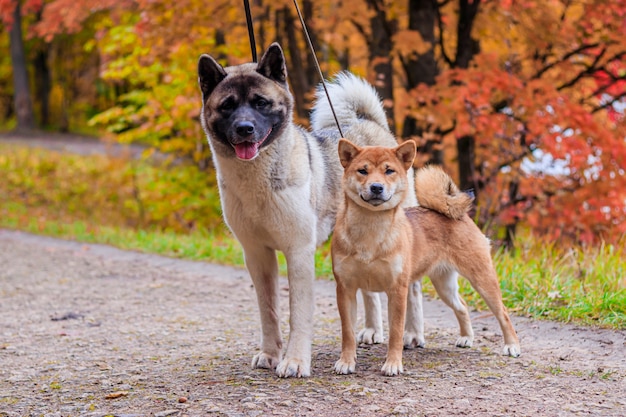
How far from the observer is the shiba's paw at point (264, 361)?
4.30 meters

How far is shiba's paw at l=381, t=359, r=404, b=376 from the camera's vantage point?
12.9 ft

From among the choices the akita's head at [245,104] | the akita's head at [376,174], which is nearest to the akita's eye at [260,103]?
the akita's head at [245,104]

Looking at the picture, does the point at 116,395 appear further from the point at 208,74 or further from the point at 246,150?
the point at 208,74

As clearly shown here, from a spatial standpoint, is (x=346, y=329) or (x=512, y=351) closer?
(x=346, y=329)

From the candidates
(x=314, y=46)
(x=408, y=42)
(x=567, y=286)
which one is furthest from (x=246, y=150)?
(x=314, y=46)

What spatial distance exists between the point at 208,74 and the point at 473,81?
16.7 feet

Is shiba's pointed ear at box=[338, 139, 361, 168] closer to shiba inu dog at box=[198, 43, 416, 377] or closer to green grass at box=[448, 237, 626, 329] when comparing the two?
shiba inu dog at box=[198, 43, 416, 377]

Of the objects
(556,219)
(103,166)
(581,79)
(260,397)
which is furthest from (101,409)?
(103,166)

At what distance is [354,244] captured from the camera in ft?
13.0

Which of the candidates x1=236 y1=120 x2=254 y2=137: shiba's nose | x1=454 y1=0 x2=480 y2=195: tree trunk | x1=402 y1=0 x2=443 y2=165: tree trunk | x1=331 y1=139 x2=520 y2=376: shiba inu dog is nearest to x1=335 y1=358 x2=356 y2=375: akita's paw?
x1=331 y1=139 x2=520 y2=376: shiba inu dog

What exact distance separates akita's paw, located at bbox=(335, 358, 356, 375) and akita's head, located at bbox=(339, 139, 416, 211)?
2.89 ft

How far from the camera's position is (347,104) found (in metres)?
5.37

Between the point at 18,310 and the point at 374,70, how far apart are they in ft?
18.3

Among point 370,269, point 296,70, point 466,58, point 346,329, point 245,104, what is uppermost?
point 296,70
